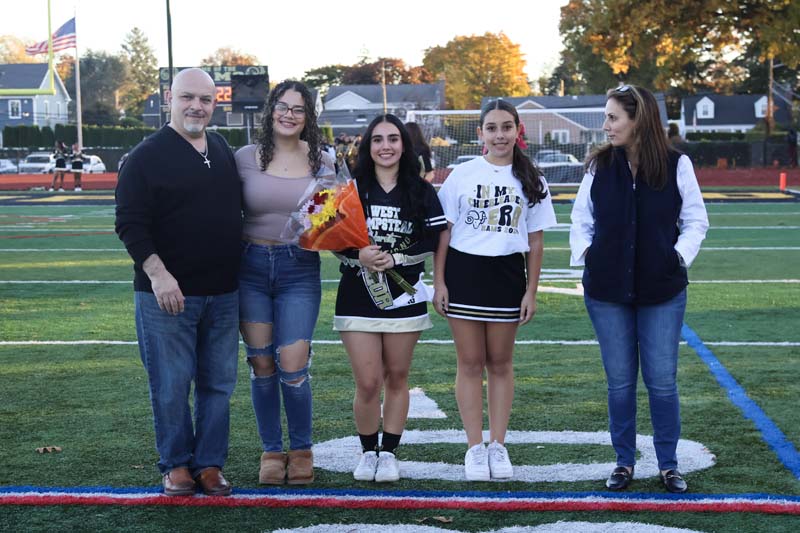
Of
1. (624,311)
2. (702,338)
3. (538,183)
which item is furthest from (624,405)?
(702,338)

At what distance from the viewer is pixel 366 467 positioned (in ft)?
17.5

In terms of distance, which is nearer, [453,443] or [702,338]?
[453,443]

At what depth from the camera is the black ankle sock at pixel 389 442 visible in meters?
5.41

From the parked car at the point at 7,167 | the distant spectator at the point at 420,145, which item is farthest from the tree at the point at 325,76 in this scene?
the distant spectator at the point at 420,145

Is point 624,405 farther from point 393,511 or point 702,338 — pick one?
point 702,338

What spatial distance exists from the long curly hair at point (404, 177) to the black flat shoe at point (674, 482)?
5.20 feet

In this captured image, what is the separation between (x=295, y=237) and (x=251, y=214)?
24 cm

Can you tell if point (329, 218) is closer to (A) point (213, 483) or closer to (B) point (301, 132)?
(B) point (301, 132)

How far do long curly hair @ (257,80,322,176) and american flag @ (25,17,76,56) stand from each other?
39184mm

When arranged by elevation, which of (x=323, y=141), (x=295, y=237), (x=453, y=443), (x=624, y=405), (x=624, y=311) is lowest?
(x=453, y=443)

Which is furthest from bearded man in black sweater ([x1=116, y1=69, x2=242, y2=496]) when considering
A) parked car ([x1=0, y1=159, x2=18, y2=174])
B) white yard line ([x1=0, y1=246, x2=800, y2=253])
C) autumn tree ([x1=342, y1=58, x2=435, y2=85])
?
autumn tree ([x1=342, y1=58, x2=435, y2=85])

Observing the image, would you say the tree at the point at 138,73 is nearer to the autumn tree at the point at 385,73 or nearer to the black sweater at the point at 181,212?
the autumn tree at the point at 385,73

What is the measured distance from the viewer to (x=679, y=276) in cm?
504

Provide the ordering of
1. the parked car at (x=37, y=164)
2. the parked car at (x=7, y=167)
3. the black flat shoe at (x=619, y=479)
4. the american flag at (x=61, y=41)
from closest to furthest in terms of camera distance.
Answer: the black flat shoe at (x=619, y=479), the american flag at (x=61, y=41), the parked car at (x=37, y=164), the parked car at (x=7, y=167)
